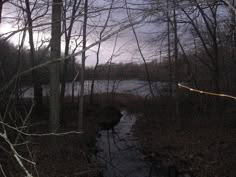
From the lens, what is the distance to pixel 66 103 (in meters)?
26.4

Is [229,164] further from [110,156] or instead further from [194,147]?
[110,156]

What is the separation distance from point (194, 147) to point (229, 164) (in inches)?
120

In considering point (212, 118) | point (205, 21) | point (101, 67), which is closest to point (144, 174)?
point (212, 118)

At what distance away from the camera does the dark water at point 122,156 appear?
12699 mm

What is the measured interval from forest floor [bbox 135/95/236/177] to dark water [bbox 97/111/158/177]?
0.60 meters

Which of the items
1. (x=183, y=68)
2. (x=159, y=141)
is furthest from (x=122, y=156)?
(x=183, y=68)

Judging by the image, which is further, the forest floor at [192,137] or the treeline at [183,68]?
the treeline at [183,68]

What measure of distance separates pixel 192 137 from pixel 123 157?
4.01m

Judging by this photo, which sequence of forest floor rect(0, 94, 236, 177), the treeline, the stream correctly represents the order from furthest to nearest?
the treeline < the stream < forest floor rect(0, 94, 236, 177)

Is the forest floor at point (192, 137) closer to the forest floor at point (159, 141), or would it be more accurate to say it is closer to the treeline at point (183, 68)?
the forest floor at point (159, 141)

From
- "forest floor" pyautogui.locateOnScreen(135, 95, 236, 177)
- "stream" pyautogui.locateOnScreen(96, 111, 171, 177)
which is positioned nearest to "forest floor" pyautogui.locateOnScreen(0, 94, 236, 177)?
"forest floor" pyautogui.locateOnScreen(135, 95, 236, 177)

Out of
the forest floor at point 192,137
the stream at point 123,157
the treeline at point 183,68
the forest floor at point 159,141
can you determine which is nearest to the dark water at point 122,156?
the stream at point 123,157

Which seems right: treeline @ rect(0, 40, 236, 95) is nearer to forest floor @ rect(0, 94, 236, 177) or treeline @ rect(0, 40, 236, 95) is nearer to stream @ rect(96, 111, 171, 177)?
forest floor @ rect(0, 94, 236, 177)

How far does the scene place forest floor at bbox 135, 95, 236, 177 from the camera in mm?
12781
